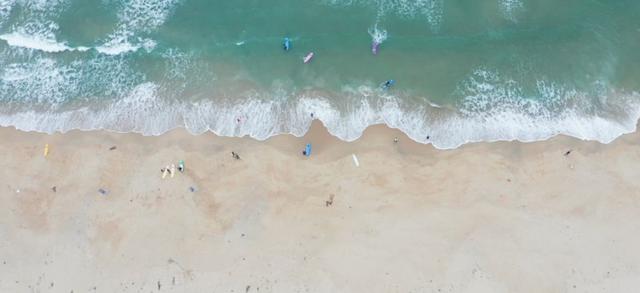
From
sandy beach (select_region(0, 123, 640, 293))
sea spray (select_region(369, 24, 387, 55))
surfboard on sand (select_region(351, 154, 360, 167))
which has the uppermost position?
sea spray (select_region(369, 24, 387, 55))

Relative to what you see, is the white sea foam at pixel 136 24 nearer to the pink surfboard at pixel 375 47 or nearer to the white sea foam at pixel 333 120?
the white sea foam at pixel 333 120

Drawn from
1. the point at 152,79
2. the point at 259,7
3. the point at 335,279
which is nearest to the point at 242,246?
the point at 335,279

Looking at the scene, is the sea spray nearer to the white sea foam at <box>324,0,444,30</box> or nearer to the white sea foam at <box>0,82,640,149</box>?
the white sea foam at <box>324,0,444,30</box>

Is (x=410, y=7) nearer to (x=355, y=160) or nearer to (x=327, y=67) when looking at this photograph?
(x=327, y=67)

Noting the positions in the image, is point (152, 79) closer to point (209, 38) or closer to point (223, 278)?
point (209, 38)

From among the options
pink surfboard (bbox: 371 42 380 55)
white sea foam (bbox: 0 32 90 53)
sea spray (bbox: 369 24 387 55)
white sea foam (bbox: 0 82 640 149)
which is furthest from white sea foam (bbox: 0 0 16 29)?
pink surfboard (bbox: 371 42 380 55)

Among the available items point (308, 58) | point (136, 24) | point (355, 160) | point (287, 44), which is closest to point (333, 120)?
point (355, 160)

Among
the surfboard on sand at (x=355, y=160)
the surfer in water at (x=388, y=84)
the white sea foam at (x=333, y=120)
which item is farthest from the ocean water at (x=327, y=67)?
the surfboard on sand at (x=355, y=160)
